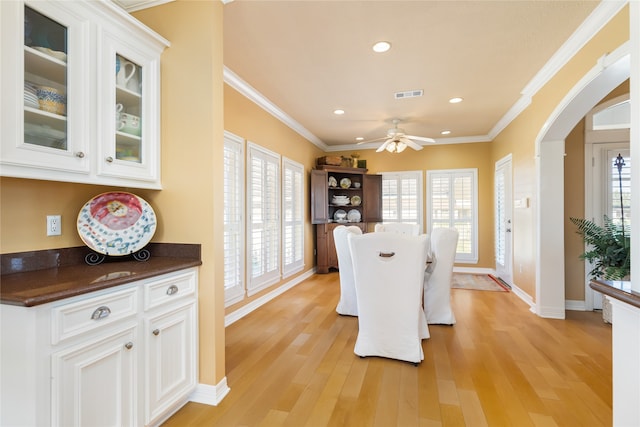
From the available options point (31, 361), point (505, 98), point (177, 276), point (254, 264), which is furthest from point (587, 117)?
point (31, 361)

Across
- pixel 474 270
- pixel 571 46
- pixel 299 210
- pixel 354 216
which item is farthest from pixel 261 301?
pixel 474 270

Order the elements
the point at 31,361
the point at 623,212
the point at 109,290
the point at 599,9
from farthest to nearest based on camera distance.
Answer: the point at 623,212, the point at 599,9, the point at 109,290, the point at 31,361

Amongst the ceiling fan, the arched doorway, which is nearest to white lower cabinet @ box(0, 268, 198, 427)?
the ceiling fan

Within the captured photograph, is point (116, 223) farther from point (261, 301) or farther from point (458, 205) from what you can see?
point (458, 205)

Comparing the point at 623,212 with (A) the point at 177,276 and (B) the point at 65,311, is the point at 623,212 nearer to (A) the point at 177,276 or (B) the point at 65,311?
(A) the point at 177,276

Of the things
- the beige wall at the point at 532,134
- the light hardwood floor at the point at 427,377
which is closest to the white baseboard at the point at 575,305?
the light hardwood floor at the point at 427,377

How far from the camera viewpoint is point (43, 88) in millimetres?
1516

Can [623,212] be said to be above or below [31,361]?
above

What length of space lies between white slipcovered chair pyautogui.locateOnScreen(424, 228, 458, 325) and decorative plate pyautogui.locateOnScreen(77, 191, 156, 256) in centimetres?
273

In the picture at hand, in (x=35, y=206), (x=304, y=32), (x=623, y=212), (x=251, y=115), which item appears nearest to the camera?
(x=35, y=206)

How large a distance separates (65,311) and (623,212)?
5.10 metres

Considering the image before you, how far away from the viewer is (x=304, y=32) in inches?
99.7

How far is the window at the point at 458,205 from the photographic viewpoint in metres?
6.14

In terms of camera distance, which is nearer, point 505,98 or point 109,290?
point 109,290
